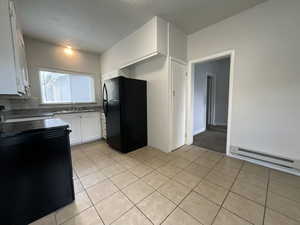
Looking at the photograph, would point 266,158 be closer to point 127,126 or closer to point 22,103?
point 127,126

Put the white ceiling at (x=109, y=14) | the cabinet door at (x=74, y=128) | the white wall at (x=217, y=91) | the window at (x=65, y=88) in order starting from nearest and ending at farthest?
the white ceiling at (x=109, y=14)
the cabinet door at (x=74, y=128)
the window at (x=65, y=88)
the white wall at (x=217, y=91)

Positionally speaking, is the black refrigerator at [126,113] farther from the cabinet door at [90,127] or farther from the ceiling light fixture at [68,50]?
the ceiling light fixture at [68,50]

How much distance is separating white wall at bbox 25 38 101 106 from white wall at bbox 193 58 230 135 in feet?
11.6

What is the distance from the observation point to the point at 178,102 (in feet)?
9.40

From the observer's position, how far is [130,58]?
2.91 m

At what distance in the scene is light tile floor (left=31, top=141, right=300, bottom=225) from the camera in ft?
4.02

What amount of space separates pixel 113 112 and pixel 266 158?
301 centimetres

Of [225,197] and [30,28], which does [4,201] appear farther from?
[30,28]

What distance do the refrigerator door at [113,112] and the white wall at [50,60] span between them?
1525 millimetres

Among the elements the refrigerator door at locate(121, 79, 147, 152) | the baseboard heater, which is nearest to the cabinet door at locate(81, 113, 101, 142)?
the refrigerator door at locate(121, 79, 147, 152)

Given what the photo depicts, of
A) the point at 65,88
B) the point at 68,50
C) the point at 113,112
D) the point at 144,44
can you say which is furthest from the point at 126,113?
the point at 68,50

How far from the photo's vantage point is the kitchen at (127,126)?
124cm

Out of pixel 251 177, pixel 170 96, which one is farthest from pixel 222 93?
pixel 251 177

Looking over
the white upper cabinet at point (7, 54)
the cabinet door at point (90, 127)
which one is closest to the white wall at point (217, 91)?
the cabinet door at point (90, 127)
